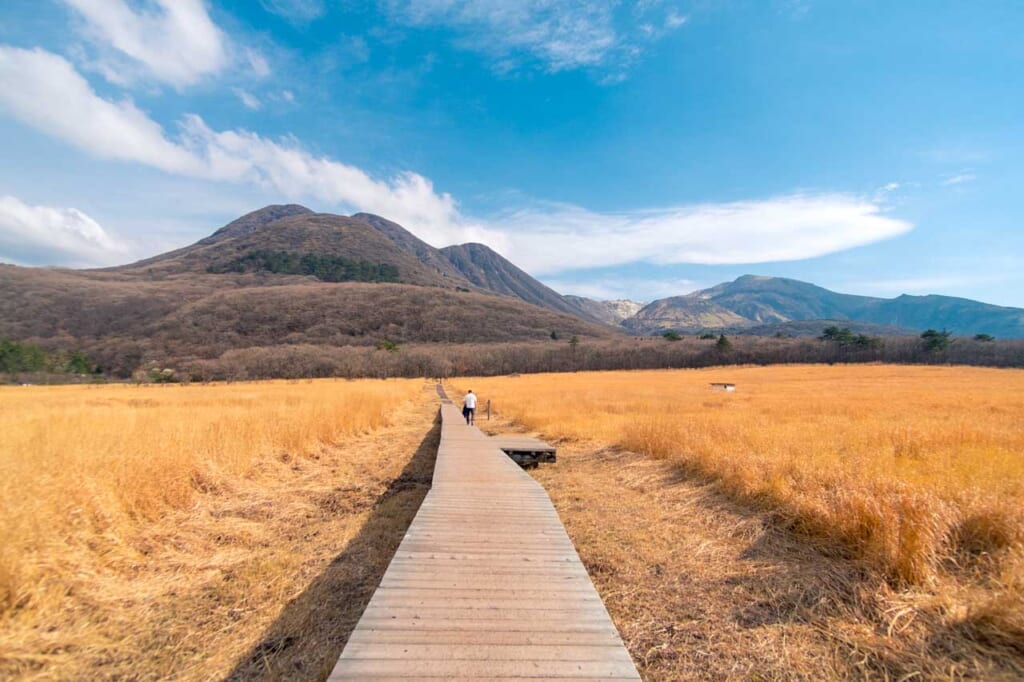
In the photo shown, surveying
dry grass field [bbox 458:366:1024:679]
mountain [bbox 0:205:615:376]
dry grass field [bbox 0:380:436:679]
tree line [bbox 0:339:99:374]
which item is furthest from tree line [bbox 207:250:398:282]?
dry grass field [bbox 458:366:1024:679]

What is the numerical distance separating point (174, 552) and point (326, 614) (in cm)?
294

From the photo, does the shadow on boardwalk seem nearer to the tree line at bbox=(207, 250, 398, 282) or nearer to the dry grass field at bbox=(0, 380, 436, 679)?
the dry grass field at bbox=(0, 380, 436, 679)

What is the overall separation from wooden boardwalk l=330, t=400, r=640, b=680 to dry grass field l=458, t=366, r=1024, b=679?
2.96 feet

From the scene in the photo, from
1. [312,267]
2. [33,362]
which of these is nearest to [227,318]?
[33,362]

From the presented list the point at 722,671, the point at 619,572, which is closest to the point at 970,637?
the point at 722,671

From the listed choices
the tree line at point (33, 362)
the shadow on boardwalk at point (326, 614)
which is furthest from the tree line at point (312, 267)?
the shadow on boardwalk at point (326, 614)

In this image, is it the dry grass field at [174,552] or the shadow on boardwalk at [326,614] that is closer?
the shadow on boardwalk at [326,614]

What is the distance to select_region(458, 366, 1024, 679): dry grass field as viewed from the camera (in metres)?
3.66

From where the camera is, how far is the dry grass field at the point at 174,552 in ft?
13.3

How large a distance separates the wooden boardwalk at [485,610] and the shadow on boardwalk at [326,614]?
0.89 m

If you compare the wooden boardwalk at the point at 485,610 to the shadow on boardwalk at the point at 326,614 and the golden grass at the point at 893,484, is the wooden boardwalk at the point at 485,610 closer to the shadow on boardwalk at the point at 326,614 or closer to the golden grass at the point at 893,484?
the shadow on boardwalk at the point at 326,614

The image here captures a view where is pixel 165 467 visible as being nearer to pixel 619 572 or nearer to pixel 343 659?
pixel 343 659

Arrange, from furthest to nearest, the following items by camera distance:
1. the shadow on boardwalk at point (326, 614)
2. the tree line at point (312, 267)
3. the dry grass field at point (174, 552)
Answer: the tree line at point (312, 267)
the dry grass field at point (174, 552)
the shadow on boardwalk at point (326, 614)

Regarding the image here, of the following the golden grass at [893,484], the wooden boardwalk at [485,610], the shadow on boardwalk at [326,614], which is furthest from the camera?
the golden grass at [893,484]
